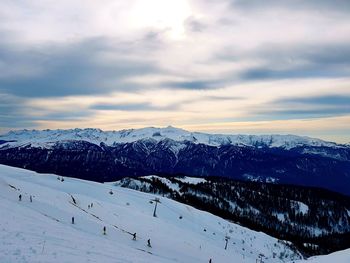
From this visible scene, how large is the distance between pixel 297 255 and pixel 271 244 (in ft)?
26.6

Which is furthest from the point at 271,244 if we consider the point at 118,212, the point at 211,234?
the point at 118,212

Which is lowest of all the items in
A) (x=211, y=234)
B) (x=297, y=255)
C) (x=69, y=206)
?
(x=297, y=255)

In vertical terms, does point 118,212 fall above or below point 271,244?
above

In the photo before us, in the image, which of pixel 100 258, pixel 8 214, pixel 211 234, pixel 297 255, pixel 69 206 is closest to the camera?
pixel 100 258

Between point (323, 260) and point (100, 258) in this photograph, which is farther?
point (323, 260)

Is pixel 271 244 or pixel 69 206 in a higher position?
pixel 69 206

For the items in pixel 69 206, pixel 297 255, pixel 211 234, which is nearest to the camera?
pixel 69 206

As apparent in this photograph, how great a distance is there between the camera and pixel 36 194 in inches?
2052

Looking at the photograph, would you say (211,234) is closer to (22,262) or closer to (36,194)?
(36,194)

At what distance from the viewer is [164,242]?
49094 mm

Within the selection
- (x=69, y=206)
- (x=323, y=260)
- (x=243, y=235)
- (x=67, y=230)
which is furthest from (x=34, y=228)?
(x=243, y=235)

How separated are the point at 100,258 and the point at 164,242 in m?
24.6

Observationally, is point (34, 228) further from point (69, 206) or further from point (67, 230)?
point (69, 206)

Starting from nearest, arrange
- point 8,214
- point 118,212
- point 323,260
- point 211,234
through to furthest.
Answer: point 8,214
point 323,260
point 118,212
point 211,234
